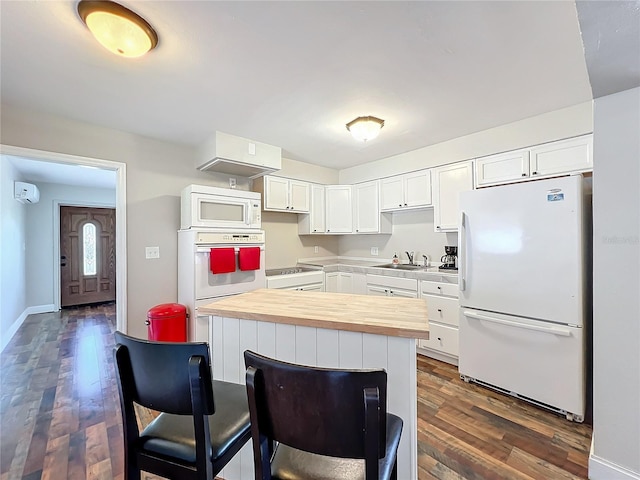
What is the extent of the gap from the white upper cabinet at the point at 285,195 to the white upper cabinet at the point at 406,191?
3.63ft

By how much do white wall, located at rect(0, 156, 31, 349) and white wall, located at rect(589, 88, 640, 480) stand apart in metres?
5.56

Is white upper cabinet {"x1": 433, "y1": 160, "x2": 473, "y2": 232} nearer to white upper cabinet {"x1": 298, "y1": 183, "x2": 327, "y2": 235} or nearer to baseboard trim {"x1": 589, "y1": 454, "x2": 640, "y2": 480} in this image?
white upper cabinet {"x1": 298, "y1": 183, "x2": 327, "y2": 235}

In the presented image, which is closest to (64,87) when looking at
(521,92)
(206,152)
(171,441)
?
(206,152)

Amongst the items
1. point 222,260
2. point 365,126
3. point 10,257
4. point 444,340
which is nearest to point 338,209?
point 365,126

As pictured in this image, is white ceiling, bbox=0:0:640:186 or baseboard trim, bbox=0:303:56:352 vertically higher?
white ceiling, bbox=0:0:640:186

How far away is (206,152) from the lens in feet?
10.4

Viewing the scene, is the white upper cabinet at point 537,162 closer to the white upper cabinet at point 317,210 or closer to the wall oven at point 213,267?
the white upper cabinet at point 317,210

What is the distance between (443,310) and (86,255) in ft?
22.0

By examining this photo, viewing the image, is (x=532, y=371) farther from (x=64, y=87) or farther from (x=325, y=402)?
(x=64, y=87)

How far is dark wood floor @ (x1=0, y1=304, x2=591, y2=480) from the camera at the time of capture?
1.61 metres

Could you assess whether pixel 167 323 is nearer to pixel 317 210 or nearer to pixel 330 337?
pixel 330 337

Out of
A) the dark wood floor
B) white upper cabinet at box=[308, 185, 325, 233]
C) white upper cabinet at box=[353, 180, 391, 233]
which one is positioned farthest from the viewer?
white upper cabinet at box=[308, 185, 325, 233]

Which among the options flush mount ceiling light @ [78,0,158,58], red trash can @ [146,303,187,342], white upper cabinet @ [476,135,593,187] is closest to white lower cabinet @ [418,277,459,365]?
white upper cabinet @ [476,135,593,187]

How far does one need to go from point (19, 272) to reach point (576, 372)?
6.86 m
